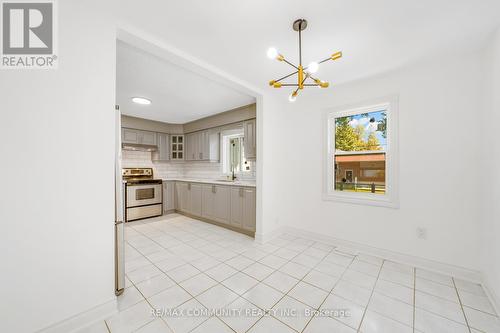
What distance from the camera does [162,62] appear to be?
236cm

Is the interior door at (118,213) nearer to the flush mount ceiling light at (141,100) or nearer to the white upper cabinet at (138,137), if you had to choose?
the flush mount ceiling light at (141,100)

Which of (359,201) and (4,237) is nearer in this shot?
(4,237)

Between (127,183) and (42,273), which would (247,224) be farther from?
(127,183)

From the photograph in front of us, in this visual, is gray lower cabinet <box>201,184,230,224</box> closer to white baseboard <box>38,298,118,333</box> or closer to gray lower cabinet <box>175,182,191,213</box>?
gray lower cabinet <box>175,182,191,213</box>

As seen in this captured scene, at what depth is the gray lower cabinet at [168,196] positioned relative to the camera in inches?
198

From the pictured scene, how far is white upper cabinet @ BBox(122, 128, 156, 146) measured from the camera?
4590 millimetres

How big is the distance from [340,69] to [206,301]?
3123mm

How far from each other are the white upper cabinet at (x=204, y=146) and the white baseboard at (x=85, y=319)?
363 cm

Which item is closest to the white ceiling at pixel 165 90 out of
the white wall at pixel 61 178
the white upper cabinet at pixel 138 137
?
the white upper cabinet at pixel 138 137

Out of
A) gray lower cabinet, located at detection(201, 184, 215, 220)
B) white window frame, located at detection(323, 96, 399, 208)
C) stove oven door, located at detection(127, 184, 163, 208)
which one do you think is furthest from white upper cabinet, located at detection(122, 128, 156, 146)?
white window frame, located at detection(323, 96, 399, 208)

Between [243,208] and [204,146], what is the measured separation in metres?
2.24

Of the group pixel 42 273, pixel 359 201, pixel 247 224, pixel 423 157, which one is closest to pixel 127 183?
pixel 247 224

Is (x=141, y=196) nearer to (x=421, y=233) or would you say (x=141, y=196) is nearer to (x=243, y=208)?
(x=243, y=208)

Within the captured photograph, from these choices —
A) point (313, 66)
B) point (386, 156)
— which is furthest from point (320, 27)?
point (386, 156)
